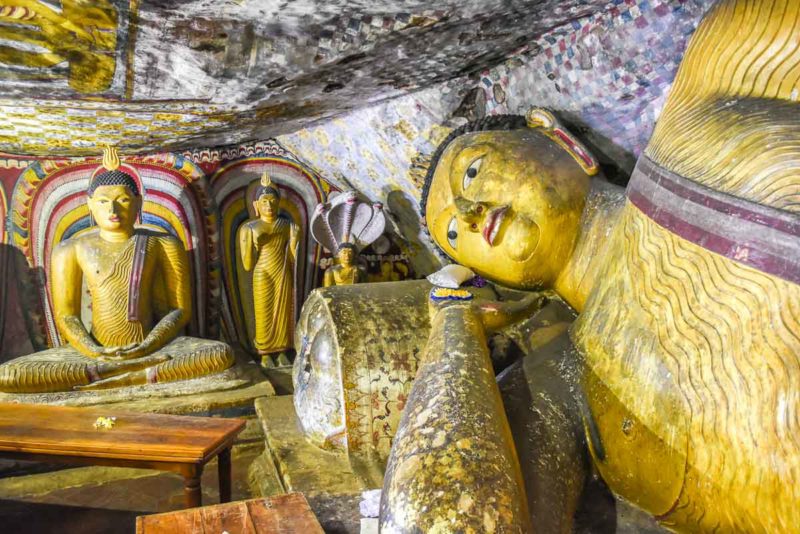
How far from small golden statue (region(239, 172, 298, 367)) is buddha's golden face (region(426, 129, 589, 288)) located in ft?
8.91

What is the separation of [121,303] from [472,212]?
2.98m

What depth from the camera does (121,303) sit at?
4301mm

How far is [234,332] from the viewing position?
517cm

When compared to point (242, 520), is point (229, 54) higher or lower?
higher

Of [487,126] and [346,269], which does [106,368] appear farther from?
[487,126]

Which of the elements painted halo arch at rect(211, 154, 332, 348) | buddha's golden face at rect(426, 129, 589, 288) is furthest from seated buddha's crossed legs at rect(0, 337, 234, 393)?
buddha's golden face at rect(426, 129, 589, 288)

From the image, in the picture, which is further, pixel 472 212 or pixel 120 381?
pixel 120 381

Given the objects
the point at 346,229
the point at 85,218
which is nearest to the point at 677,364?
the point at 346,229

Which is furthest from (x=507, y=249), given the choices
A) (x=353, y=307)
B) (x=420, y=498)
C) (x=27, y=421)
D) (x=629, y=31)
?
(x=27, y=421)

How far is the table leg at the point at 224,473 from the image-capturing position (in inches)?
114

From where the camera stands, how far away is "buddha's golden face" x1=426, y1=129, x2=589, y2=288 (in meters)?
2.11

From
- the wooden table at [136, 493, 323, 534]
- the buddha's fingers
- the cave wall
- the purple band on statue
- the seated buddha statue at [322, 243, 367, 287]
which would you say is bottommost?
the buddha's fingers

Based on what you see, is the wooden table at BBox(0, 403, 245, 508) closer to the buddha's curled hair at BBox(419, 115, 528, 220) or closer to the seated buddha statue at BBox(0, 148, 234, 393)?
the seated buddha statue at BBox(0, 148, 234, 393)

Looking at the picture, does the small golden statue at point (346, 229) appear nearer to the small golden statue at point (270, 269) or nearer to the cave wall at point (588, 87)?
the small golden statue at point (270, 269)
